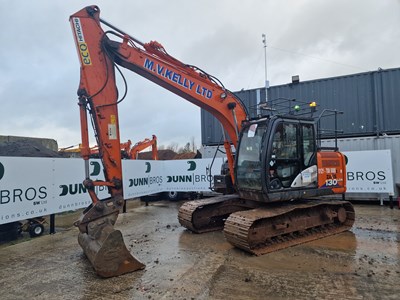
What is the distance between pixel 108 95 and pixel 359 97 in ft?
33.4

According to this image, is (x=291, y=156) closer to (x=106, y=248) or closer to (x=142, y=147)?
(x=106, y=248)

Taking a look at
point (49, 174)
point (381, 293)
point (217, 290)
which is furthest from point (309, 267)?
point (49, 174)

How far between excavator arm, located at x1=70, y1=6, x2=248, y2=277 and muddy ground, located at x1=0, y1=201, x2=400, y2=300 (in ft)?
1.30

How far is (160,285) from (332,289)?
2208mm

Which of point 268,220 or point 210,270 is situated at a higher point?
point 268,220

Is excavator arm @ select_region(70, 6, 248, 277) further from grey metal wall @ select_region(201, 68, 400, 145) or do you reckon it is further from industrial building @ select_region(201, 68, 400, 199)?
grey metal wall @ select_region(201, 68, 400, 145)

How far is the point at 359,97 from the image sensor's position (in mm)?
11422

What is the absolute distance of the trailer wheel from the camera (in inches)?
263

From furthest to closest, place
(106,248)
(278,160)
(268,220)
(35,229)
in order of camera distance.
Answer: (35,229) → (278,160) → (268,220) → (106,248)

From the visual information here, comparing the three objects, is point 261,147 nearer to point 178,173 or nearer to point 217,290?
point 217,290

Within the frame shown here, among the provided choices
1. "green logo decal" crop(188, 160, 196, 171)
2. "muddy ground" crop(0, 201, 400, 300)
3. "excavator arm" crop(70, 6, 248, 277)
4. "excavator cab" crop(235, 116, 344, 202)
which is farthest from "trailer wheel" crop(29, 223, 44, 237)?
"green logo decal" crop(188, 160, 196, 171)

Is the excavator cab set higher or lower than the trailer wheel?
higher

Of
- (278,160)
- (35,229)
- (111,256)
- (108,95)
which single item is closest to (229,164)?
(278,160)

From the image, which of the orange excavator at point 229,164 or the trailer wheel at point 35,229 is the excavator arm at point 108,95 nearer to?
the orange excavator at point 229,164
